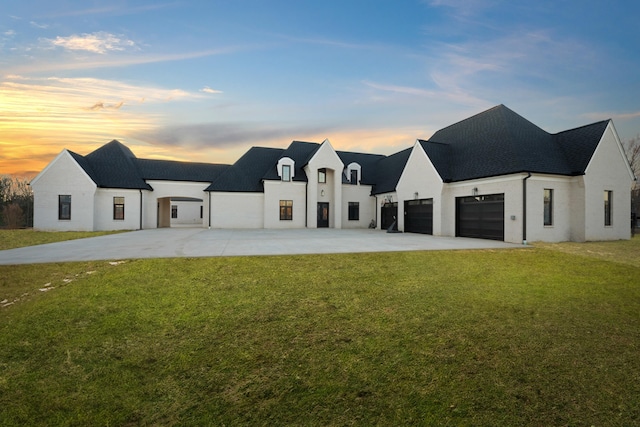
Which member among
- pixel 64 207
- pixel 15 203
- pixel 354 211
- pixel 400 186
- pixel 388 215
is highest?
pixel 400 186

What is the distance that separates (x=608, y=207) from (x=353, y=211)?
19.8 m

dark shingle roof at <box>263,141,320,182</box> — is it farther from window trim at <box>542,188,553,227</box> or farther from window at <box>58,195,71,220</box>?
window trim at <box>542,188,553,227</box>

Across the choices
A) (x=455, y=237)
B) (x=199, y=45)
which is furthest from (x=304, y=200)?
(x=199, y=45)

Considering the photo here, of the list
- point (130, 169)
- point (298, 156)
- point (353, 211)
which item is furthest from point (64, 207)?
point (353, 211)

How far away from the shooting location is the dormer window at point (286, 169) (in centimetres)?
3014

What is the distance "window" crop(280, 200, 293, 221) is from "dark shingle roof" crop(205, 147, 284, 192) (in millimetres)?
2656

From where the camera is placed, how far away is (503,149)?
18656 millimetres

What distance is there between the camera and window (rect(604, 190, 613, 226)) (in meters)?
18.7

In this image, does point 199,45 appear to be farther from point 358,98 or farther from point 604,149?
point 604,149

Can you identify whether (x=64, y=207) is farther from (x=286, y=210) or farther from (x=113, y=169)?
(x=286, y=210)

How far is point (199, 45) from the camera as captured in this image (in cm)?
1386

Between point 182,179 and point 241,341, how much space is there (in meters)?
30.1

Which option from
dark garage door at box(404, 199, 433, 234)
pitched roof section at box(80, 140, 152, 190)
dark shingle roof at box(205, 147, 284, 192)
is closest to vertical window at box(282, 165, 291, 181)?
dark shingle roof at box(205, 147, 284, 192)

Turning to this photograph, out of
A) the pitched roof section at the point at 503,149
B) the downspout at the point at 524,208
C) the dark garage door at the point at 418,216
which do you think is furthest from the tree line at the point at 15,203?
the downspout at the point at 524,208
